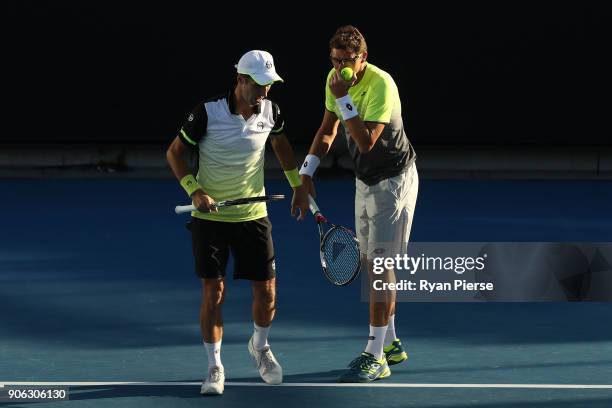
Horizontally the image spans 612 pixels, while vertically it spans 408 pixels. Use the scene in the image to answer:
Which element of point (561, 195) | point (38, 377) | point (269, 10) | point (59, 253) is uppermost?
point (269, 10)

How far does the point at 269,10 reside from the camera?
16688 millimetres

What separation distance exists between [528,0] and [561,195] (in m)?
2.64

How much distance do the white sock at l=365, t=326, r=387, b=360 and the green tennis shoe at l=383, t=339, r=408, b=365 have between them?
283 mm

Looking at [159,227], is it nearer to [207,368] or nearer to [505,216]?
[505,216]

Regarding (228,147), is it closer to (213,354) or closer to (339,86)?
(339,86)

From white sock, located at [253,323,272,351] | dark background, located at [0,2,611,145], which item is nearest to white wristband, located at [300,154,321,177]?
white sock, located at [253,323,272,351]

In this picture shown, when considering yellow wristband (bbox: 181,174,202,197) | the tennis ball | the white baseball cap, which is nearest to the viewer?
the white baseball cap

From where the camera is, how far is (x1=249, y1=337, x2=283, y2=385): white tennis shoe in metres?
6.84

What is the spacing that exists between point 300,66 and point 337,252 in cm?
987

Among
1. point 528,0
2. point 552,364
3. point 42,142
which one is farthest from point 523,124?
point 552,364

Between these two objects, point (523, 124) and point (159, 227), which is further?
point (523, 124)

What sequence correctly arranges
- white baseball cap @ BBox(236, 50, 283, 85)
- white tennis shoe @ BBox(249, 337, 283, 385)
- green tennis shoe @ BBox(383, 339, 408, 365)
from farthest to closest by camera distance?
green tennis shoe @ BBox(383, 339, 408, 365) < white tennis shoe @ BBox(249, 337, 283, 385) < white baseball cap @ BBox(236, 50, 283, 85)

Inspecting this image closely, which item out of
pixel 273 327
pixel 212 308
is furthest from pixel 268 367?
pixel 273 327

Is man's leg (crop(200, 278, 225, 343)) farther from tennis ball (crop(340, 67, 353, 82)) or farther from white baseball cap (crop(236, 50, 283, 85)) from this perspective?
tennis ball (crop(340, 67, 353, 82))
